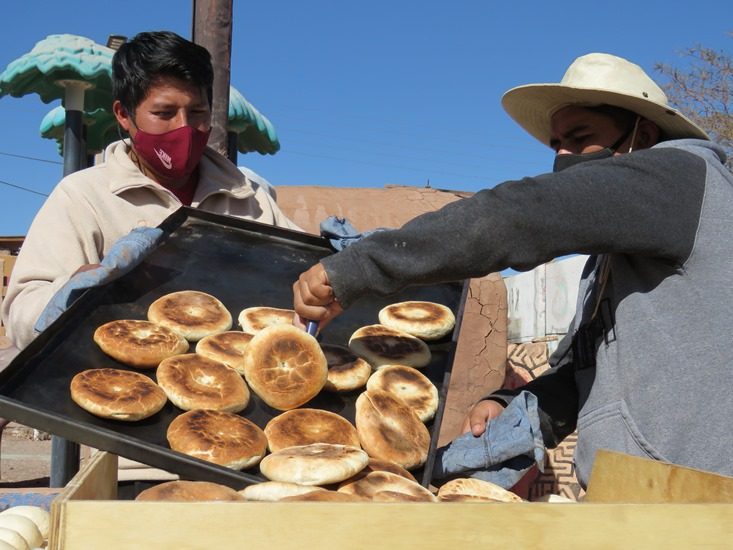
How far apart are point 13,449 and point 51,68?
6.24 meters

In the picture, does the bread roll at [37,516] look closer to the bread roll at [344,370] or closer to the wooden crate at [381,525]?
the wooden crate at [381,525]

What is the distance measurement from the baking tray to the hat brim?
2.05 feet

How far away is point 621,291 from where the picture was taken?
77.7 inches

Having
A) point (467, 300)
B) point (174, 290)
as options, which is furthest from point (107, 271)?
point (467, 300)

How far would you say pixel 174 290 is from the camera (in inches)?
96.1

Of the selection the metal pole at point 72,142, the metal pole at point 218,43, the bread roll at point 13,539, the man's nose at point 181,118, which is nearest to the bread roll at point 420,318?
the man's nose at point 181,118

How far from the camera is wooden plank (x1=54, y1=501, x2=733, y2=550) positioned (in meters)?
0.98

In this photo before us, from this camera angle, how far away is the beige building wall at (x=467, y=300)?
5652mm

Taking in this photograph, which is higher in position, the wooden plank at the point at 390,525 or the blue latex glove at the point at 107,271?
the blue latex glove at the point at 107,271

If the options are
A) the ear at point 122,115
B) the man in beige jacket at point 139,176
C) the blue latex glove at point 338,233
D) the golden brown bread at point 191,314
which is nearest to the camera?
the golden brown bread at point 191,314

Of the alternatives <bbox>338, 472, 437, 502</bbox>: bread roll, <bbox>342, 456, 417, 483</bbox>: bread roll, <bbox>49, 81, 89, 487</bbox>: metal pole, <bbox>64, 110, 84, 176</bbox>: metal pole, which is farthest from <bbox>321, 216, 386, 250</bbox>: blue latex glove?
<bbox>64, 110, 84, 176</bbox>: metal pole

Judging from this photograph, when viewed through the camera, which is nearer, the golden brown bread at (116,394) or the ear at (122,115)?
the golden brown bread at (116,394)

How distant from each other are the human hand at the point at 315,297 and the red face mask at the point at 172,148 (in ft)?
3.66

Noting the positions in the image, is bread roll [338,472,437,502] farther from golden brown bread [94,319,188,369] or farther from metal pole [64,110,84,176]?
metal pole [64,110,84,176]
